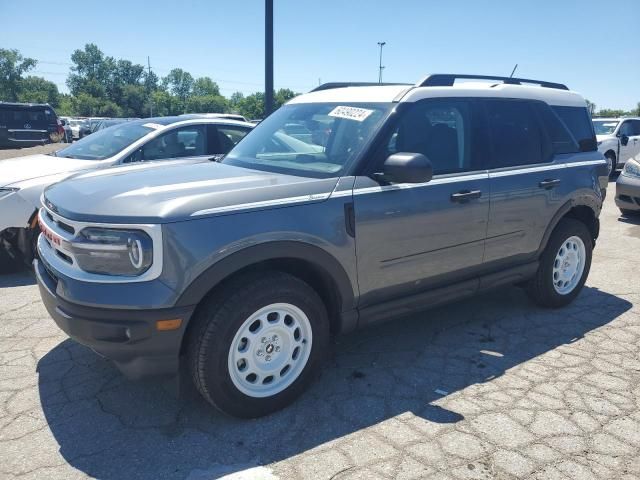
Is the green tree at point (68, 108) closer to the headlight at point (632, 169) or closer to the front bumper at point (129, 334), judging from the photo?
the headlight at point (632, 169)

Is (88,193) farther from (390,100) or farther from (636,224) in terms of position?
(636,224)

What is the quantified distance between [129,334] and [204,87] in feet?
473

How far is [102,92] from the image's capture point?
9744cm

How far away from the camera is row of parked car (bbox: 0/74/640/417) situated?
8.31 feet

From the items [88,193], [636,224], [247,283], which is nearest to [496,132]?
[247,283]

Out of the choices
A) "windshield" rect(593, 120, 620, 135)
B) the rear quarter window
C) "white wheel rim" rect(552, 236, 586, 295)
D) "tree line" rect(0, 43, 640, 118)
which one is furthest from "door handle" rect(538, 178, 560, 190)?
"tree line" rect(0, 43, 640, 118)

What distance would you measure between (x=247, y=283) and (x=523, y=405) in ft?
5.95

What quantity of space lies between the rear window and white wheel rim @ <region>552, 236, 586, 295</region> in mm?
857

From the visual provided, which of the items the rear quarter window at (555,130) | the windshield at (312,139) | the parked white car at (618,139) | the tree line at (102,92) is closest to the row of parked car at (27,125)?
the parked white car at (618,139)

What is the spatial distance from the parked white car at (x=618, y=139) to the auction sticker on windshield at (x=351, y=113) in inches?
479

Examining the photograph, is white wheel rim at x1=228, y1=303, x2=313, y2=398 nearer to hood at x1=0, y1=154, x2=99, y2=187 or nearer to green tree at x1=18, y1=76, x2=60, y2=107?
hood at x1=0, y1=154, x2=99, y2=187

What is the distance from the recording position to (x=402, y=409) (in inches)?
120

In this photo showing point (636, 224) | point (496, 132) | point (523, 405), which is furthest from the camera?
point (636, 224)

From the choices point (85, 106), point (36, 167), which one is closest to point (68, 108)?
point (85, 106)
